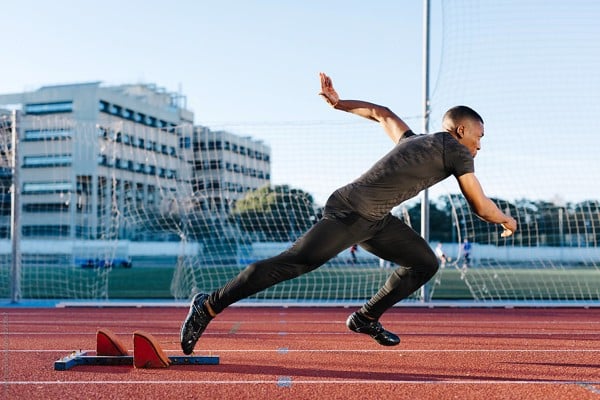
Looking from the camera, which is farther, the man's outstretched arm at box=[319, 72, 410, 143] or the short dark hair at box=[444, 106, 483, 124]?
the man's outstretched arm at box=[319, 72, 410, 143]

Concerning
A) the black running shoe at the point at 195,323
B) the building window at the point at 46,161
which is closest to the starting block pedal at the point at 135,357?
the black running shoe at the point at 195,323

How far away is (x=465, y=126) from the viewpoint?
15.6ft

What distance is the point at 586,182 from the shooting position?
590 inches

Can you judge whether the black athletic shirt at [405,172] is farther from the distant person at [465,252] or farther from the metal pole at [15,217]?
the distant person at [465,252]

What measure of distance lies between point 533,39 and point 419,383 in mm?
11891

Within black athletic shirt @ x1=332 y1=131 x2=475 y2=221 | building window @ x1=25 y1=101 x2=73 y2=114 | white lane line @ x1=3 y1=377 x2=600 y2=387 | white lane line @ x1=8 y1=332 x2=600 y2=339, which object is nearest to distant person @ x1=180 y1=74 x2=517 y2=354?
black athletic shirt @ x1=332 y1=131 x2=475 y2=221

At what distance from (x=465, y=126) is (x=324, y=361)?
90.9 inches

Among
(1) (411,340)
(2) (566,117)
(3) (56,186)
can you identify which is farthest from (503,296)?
(3) (56,186)

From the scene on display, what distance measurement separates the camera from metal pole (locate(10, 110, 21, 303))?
13.6 m

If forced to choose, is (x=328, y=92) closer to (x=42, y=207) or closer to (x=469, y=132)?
(x=469, y=132)

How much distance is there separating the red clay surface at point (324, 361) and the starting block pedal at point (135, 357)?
73 mm

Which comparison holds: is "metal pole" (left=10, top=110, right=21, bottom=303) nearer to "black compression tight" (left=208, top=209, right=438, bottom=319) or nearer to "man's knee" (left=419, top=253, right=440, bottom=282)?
"black compression tight" (left=208, top=209, right=438, bottom=319)

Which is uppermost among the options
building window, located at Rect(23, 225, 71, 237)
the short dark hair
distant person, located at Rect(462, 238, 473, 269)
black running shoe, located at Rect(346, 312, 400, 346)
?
the short dark hair

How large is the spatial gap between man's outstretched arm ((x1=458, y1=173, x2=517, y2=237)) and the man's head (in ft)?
0.95
